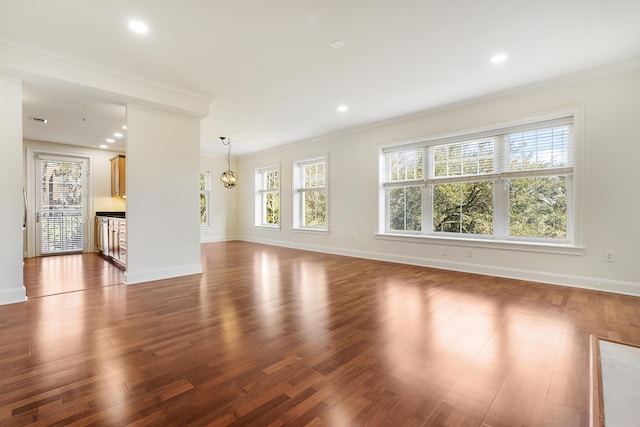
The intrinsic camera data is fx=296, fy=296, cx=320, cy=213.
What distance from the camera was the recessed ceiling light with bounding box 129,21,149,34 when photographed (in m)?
2.72

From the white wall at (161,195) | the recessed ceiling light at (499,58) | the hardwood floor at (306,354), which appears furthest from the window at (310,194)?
the recessed ceiling light at (499,58)

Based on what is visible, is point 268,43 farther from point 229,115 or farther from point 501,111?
point 501,111

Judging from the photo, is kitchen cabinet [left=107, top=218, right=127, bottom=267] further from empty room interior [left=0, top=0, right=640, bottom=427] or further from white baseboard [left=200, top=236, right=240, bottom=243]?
white baseboard [left=200, top=236, right=240, bottom=243]

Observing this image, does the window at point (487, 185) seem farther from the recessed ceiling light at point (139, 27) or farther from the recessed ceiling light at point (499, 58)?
the recessed ceiling light at point (139, 27)

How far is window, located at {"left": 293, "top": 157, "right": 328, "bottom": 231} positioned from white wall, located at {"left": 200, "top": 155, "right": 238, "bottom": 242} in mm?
2036

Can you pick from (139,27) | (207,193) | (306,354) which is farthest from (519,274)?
(207,193)

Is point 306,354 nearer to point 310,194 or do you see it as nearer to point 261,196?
point 310,194

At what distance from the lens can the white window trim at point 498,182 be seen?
385 centimetres

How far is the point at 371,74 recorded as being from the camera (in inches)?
150

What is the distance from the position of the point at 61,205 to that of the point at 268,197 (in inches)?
192

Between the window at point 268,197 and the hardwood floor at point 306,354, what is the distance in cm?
490

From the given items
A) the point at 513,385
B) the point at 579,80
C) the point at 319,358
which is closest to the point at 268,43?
the point at 319,358

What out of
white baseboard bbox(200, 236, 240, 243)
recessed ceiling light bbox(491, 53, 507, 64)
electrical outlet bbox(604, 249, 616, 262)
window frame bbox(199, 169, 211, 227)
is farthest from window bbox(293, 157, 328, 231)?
electrical outlet bbox(604, 249, 616, 262)

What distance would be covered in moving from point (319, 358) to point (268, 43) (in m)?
3.01
